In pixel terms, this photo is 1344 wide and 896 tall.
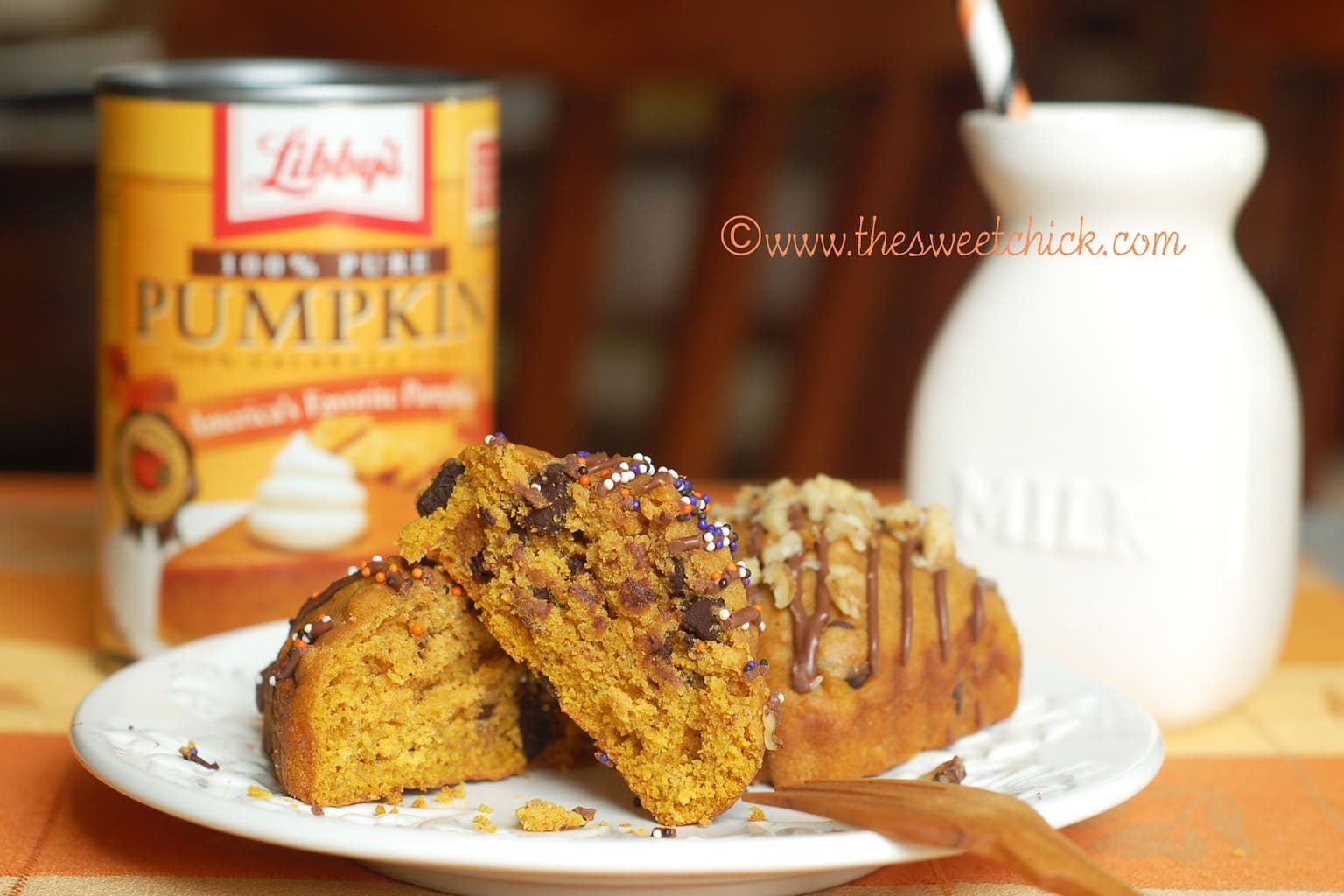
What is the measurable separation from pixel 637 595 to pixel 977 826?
0.71 ft

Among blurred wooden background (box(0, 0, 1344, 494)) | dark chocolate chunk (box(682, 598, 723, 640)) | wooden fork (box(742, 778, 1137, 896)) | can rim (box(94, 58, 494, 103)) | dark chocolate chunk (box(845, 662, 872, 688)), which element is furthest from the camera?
blurred wooden background (box(0, 0, 1344, 494))

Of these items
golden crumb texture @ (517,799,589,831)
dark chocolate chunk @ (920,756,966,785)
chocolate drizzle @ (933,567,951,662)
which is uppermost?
chocolate drizzle @ (933,567,951,662)

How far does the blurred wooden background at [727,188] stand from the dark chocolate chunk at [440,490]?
1156 millimetres

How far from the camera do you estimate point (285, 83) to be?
3.87 feet

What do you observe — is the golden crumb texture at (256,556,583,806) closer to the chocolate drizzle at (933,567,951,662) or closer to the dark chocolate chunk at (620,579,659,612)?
the dark chocolate chunk at (620,579,659,612)

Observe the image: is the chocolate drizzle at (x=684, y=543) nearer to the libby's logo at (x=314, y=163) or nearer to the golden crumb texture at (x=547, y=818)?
the golden crumb texture at (x=547, y=818)

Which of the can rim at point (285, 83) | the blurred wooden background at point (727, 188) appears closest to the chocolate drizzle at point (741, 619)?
the can rim at point (285, 83)

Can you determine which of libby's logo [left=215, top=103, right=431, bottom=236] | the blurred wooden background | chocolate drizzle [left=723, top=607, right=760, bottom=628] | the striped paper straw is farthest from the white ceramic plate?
the blurred wooden background

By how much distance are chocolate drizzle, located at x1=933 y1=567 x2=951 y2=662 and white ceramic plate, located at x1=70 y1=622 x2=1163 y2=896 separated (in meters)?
0.06

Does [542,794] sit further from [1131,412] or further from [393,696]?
[1131,412]

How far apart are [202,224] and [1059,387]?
1.94 feet

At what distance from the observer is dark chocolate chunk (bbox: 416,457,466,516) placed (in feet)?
2.95

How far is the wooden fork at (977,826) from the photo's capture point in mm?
722

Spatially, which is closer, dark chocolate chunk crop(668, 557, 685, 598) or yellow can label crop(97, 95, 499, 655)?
dark chocolate chunk crop(668, 557, 685, 598)
